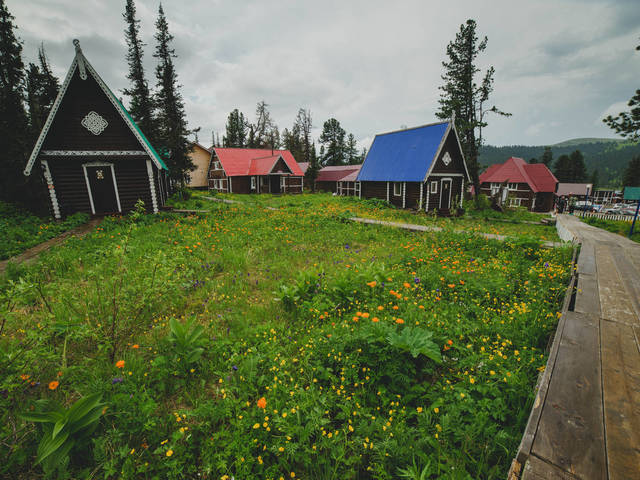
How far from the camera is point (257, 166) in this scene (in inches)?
1468

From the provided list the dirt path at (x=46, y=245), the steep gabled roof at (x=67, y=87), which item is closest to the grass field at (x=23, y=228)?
the dirt path at (x=46, y=245)

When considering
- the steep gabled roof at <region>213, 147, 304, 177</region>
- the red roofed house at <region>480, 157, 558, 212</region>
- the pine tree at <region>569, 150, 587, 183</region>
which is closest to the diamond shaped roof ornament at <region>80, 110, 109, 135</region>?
the steep gabled roof at <region>213, 147, 304, 177</region>

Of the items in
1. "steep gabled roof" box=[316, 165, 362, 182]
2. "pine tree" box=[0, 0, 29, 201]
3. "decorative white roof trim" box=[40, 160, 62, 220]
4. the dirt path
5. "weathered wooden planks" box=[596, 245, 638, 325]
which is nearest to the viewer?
"weathered wooden planks" box=[596, 245, 638, 325]

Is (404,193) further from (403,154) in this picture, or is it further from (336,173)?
(336,173)

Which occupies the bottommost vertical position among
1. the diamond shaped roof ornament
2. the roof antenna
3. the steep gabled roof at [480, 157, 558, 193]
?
the steep gabled roof at [480, 157, 558, 193]

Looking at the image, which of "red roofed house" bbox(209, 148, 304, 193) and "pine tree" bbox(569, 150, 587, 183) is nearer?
"red roofed house" bbox(209, 148, 304, 193)

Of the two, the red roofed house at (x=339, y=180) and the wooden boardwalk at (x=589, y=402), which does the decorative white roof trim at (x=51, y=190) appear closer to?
the wooden boardwalk at (x=589, y=402)

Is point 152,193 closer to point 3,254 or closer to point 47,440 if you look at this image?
point 3,254

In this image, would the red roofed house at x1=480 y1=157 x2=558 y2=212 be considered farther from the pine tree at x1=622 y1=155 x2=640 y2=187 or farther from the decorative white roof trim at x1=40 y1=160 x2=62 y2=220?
the decorative white roof trim at x1=40 y1=160 x2=62 y2=220

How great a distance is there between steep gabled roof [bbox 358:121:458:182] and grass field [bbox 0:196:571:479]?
656 inches

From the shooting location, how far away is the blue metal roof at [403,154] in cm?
2045

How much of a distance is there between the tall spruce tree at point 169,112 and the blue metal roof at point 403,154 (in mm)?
17075

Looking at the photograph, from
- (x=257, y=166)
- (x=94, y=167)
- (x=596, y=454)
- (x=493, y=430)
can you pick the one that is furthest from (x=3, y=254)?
(x=257, y=166)

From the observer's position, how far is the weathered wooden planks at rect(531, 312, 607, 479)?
1694 millimetres
